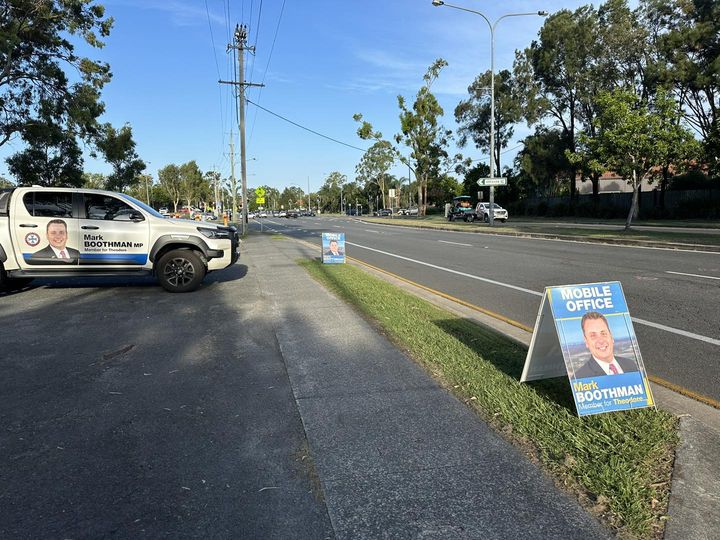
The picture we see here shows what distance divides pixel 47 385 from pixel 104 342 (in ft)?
4.77

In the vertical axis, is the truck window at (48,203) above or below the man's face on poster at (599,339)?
above

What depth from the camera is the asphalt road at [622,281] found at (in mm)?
5521

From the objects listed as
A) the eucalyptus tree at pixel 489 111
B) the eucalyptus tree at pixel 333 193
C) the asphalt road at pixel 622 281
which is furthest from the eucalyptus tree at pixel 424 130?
the eucalyptus tree at pixel 333 193

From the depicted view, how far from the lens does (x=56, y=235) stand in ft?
29.7

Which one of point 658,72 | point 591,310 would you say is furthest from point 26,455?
point 658,72

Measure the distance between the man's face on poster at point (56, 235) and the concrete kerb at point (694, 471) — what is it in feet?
30.1

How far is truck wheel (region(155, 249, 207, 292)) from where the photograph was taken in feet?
30.8

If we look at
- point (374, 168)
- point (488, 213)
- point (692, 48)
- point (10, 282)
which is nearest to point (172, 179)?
point (374, 168)

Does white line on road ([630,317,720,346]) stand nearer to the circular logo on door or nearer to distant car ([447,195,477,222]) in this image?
the circular logo on door

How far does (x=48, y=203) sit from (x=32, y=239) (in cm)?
69

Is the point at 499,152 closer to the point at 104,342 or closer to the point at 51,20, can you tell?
the point at 51,20

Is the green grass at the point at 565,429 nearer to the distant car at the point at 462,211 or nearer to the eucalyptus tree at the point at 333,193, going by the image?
the distant car at the point at 462,211

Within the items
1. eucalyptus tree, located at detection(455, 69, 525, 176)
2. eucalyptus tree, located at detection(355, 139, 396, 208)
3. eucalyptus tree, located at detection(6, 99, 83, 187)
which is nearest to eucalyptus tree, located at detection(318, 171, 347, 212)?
eucalyptus tree, located at detection(355, 139, 396, 208)

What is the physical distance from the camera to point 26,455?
343cm
